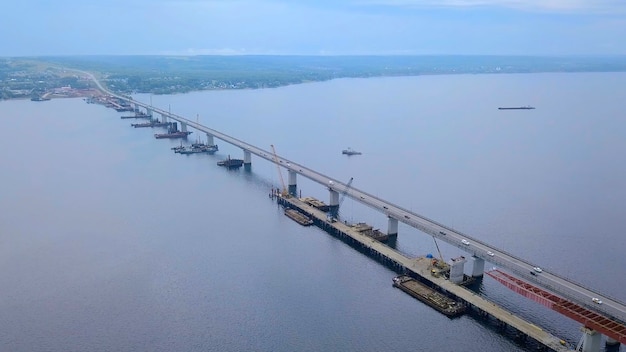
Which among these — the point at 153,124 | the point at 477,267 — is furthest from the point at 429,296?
the point at 153,124

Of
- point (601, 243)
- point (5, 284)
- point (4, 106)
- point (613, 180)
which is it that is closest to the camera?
point (5, 284)

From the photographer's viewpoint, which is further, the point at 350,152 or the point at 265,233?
the point at 350,152

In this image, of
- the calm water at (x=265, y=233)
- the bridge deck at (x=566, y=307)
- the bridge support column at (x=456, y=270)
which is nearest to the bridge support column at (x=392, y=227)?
the calm water at (x=265, y=233)

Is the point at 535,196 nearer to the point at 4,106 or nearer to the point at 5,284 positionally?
the point at 5,284

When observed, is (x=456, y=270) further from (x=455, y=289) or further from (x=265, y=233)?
(x=265, y=233)

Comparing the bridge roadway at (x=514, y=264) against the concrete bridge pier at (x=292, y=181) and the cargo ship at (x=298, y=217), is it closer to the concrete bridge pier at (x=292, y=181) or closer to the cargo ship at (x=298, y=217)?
the cargo ship at (x=298, y=217)

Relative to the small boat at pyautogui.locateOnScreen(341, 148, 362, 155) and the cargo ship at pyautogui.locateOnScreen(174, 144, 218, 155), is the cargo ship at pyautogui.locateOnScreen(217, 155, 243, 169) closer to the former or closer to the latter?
the cargo ship at pyautogui.locateOnScreen(174, 144, 218, 155)

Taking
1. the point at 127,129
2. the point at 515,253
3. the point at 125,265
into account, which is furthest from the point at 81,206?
the point at 127,129

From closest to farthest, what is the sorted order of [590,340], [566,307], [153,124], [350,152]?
[590,340], [566,307], [350,152], [153,124]
